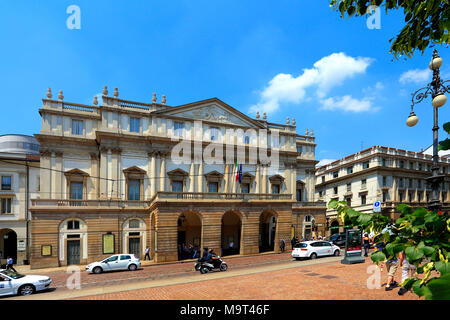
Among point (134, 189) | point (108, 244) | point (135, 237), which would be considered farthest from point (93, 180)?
point (135, 237)

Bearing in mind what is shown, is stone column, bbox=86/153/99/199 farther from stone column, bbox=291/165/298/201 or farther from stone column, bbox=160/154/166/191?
stone column, bbox=291/165/298/201

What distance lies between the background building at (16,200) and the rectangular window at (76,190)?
775cm

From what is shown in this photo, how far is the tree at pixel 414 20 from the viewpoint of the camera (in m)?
3.78

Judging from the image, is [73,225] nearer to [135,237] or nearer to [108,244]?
[108,244]

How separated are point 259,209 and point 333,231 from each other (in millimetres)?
26083

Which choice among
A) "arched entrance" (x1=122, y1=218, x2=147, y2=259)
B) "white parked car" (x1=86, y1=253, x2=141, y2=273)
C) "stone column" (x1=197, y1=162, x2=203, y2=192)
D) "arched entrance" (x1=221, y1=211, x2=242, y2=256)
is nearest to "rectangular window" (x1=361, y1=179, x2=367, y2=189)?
"arched entrance" (x1=221, y1=211, x2=242, y2=256)

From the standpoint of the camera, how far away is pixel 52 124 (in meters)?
31.6

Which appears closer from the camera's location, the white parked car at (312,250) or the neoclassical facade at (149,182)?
the white parked car at (312,250)

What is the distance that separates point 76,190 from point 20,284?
17753 millimetres

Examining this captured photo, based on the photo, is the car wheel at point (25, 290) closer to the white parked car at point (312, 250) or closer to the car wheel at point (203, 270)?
the car wheel at point (203, 270)

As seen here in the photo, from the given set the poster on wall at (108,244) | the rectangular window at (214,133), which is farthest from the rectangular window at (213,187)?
the poster on wall at (108,244)

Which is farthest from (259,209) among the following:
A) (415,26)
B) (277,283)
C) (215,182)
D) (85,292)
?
(415,26)
